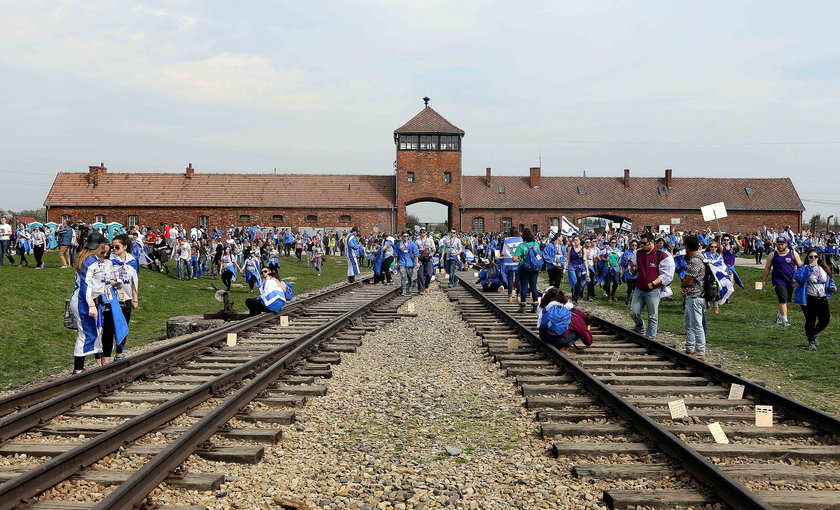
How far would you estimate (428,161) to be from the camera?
5512 cm

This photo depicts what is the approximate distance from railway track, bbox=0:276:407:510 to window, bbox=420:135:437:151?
150 ft

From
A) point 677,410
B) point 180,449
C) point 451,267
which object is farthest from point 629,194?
point 180,449

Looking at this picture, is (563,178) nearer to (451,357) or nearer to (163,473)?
(451,357)

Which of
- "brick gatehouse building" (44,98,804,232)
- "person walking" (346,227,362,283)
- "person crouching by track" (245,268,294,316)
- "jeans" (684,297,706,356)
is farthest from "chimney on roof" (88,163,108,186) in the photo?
"jeans" (684,297,706,356)

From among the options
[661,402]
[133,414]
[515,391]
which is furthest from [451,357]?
[133,414]

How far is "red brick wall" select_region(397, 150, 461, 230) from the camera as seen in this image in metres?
55.2

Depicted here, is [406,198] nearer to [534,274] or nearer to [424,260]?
[424,260]

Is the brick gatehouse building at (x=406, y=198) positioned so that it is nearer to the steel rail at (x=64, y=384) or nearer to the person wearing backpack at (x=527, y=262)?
the person wearing backpack at (x=527, y=262)

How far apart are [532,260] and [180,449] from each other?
10.7m

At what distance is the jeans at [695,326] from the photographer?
30.9 ft

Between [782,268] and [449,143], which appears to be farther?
[449,143]

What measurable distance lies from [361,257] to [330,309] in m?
26.9

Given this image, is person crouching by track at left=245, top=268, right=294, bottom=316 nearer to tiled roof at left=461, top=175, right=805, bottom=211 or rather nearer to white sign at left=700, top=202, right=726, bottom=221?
white sign at left=700, top=202, right=726, bottom=221

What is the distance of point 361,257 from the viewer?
1666 inches
